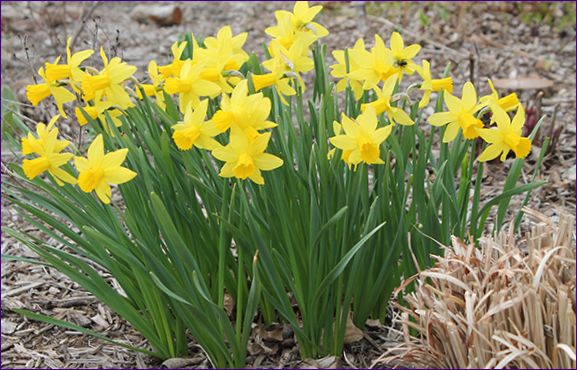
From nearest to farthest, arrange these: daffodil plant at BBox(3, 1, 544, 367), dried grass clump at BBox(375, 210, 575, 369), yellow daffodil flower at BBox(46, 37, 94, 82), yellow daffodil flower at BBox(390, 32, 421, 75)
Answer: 1. dried grass clump at BBox(375, 210, 575, 369)
2. daffodil plant at BBox(3, 1, 544, 367)
3. yellow daffodil flower at BBox(46, 37, 94, 82)
4. yellow daffodil flower at BBox(390, 32, 421, 75)

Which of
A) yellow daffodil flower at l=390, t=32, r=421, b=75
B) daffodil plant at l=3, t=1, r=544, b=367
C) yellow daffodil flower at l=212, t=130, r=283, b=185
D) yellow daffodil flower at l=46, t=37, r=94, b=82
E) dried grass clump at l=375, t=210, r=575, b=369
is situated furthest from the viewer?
yellow daffodil flower at l=390, t=32, r=421, b=75

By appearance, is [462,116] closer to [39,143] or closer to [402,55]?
[402,55]

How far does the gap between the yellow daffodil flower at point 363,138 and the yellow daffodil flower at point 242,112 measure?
0.57 feet

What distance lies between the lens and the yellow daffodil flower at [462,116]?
77.9 inches

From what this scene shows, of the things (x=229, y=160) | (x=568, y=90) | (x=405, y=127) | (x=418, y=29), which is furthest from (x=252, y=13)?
(x=229, y=160)

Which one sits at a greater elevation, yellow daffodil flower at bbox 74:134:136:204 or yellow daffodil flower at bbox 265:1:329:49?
yellow daffodil flower at bbox 265:1:329:49

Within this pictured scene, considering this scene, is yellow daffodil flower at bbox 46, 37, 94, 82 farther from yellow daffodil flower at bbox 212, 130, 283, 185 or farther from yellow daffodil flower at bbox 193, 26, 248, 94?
yellow daffodil flower at bbox 212, 130, 283, 185

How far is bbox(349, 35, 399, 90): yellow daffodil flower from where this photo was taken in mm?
2104

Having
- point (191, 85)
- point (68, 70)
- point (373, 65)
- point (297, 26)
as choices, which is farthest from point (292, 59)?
point (68, 70)

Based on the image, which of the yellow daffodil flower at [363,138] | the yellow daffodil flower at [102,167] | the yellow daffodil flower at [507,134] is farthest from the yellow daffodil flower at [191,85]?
the yellow daffodil flower at [507,134]

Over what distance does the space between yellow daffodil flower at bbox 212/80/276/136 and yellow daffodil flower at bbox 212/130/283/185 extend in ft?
0.08

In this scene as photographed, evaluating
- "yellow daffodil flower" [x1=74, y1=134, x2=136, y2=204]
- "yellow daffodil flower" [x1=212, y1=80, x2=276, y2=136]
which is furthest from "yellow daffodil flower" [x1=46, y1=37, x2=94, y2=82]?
"yellow daffodil flower" [x1=212, y1=80, x2=276, y2=136]

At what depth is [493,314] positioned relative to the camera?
1708 millimetres

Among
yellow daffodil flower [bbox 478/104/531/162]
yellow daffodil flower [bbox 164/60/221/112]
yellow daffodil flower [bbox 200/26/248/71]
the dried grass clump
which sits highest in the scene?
yellow daffodil flower [bbox 200/26/248/71]
